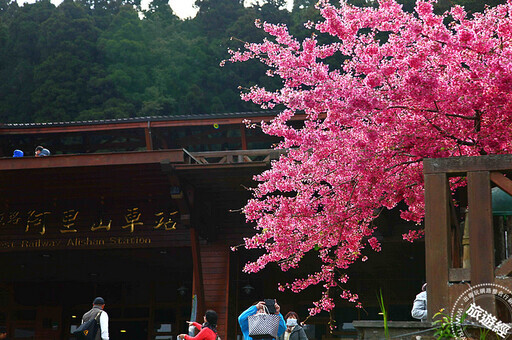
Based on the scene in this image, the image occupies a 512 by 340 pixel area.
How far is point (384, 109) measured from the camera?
30.4 feet

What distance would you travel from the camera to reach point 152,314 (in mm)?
21047

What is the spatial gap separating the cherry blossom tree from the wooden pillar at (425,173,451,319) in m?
2.87

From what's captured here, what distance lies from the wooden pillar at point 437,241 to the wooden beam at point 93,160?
9.63 meters

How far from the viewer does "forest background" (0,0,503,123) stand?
36.8m

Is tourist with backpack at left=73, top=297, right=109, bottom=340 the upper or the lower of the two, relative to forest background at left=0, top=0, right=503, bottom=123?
lower

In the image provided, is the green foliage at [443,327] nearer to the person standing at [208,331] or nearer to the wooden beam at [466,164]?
the wooden beam at [466,164]

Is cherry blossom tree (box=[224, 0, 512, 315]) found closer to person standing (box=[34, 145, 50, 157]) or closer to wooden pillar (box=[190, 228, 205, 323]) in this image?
wooden pillar (box=[190, 228, 205, 323])

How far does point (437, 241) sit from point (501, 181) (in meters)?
0.81

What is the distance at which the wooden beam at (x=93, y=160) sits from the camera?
15.5m

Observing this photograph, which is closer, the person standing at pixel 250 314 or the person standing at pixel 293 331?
the person standing at pixel 250 314

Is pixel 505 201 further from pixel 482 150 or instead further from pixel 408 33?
pixel 408 33

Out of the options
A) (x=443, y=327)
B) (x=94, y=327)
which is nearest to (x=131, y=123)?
(x=94, y=327)

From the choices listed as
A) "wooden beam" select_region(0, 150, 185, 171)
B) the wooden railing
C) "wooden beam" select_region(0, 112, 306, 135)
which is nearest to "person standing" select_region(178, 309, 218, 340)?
"wooden beam" select_region(0, 150, 185, 171)

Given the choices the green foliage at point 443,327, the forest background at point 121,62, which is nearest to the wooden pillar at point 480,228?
the green foliage at point 443,327
